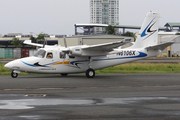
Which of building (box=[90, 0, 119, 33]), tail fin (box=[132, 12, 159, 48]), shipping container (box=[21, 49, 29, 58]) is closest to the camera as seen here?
tail fin (box=[132, 12, 159, 48])

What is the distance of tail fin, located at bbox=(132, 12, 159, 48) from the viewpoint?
73.5 ft

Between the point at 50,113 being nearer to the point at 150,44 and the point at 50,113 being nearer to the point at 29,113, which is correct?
the point at 29,113

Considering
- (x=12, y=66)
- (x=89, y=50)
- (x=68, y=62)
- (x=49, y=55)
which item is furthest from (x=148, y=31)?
(x=12, y=66)

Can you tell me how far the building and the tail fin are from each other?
14574cm

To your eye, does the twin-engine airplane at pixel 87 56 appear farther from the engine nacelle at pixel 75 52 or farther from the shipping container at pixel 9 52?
the shipping container at pixel 9 52

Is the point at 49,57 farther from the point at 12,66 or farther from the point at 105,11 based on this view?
the point at 105,11

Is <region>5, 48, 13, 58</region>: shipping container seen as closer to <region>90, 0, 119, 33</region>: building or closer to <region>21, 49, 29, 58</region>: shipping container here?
<region>21, 49, 29, 58</region>: shipping container

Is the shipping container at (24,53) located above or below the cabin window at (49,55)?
below

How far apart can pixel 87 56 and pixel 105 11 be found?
14993 centimetres

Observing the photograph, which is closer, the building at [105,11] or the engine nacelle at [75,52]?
the engine nacelle at [75,52]

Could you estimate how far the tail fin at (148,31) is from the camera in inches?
882

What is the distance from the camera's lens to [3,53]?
63781mm

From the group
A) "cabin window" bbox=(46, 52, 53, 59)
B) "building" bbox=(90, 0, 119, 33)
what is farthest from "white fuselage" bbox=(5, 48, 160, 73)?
"building" bbox=(90, 0, 119, 33)

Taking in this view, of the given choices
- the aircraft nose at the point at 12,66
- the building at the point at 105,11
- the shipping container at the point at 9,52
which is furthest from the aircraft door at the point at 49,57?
the building at the point at 105,11
